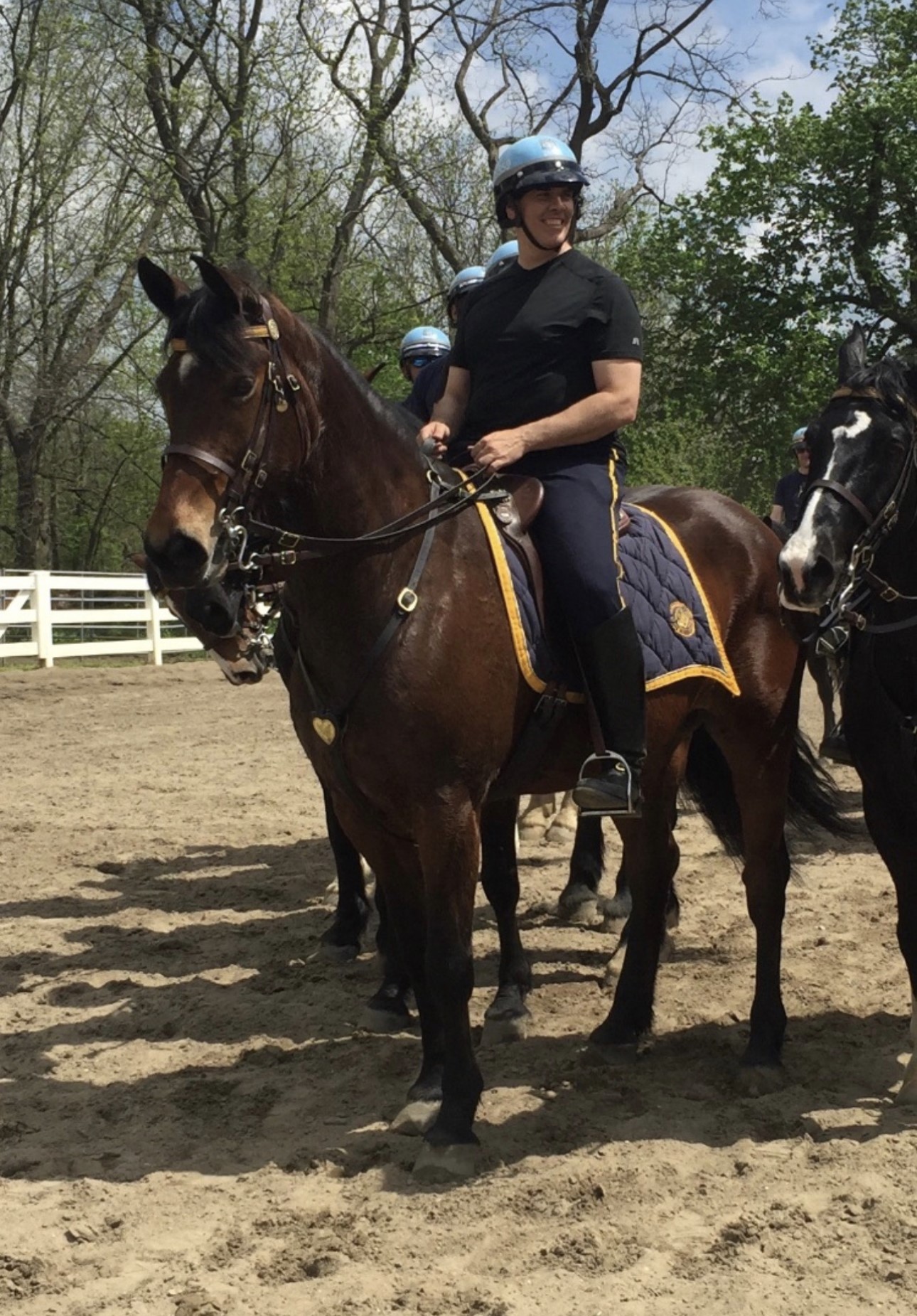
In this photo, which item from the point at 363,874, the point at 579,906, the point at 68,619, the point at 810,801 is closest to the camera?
the point at 810,801

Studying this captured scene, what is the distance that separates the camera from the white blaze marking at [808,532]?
374 cm

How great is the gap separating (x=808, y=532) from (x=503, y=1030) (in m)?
2.33

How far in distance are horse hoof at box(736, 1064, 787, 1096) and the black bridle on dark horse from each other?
1.50 m

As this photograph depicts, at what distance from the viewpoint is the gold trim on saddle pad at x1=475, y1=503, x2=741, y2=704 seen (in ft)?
13.4

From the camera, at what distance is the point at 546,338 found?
4227mm

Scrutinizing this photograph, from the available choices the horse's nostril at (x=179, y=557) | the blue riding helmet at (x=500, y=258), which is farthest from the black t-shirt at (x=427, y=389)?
the horse's nostril at (x=179, y=557)

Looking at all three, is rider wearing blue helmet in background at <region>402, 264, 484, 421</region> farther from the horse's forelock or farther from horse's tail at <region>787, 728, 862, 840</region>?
the horse's forelock

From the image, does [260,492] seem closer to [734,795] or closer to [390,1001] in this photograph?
[390,1001]

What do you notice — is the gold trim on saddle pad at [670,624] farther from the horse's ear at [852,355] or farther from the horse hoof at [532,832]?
the horse hoof at [532,832]

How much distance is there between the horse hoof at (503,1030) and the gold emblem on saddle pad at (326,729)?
1.67 metres

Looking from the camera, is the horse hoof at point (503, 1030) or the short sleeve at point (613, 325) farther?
the horse hoof at point (503, 1030)

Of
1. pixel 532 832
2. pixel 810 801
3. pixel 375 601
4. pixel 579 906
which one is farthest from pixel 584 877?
pixel 375 601

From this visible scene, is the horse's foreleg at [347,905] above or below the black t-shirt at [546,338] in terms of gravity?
below

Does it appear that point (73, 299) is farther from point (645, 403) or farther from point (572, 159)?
point (572, 159)
